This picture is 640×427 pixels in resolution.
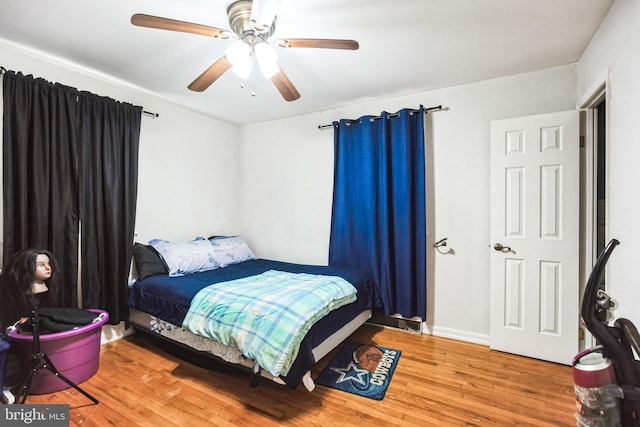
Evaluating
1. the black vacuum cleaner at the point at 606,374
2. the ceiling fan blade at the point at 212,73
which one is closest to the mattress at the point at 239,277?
the black vacuum cleaner at the point at 606,374

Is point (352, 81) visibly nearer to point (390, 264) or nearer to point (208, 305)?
point (390, 264)

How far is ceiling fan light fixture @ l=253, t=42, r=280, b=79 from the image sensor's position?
163cm

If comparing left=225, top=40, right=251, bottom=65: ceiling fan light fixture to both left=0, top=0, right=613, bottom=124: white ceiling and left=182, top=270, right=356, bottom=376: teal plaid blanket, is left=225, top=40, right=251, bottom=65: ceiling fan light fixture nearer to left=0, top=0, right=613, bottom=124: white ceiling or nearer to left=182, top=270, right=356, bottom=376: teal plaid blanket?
left=0, top=0, right=613, bottom=124: white ceiling

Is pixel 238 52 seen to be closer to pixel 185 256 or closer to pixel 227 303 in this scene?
pixel 227 303

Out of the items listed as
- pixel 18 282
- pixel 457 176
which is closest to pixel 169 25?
pixel 18 282

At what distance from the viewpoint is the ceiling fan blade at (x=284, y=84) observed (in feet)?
6.22

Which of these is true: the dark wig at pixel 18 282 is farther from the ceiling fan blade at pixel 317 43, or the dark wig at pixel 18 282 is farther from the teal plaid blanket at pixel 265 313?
the ceiling fan blade at pixel 317 43

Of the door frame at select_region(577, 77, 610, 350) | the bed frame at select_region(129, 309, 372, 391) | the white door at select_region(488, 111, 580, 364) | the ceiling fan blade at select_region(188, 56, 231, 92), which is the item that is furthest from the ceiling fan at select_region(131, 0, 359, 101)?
the door frame at select_region(577, 77, 610, 350)

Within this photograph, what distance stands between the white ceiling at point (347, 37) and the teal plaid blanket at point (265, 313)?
1.80 metres

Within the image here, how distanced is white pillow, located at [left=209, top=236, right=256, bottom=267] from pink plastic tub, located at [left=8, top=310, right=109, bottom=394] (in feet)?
4.12

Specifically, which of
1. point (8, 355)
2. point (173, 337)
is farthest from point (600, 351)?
point (8, 355)

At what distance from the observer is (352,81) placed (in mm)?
2730

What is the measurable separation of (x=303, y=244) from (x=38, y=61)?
2.89 meters

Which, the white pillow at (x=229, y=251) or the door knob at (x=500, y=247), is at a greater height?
the door knob at (x=500, y=247)
